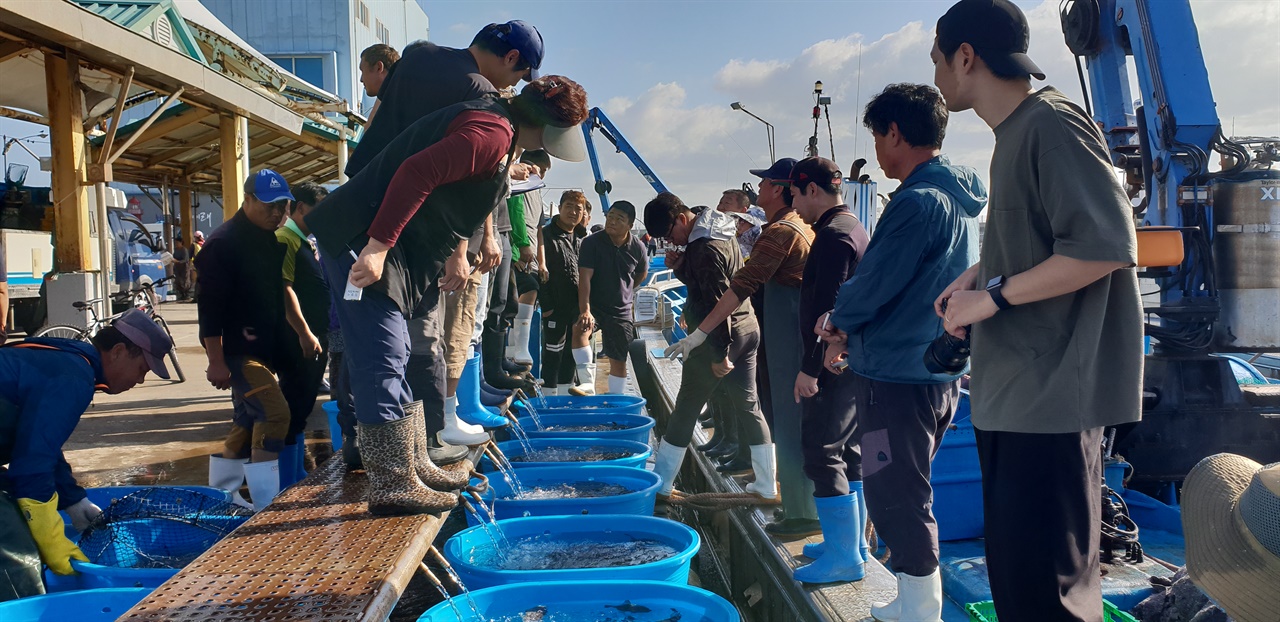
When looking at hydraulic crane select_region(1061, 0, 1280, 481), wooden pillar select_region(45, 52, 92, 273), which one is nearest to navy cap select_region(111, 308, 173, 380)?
wooden pillar select_region(45, 52, 92, 273)

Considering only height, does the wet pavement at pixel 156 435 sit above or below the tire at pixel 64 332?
below

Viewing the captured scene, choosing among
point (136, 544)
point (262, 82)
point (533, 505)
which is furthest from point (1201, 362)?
point (262, 82)

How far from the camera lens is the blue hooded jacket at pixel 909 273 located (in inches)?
111

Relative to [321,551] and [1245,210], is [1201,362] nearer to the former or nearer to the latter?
[1245,210]

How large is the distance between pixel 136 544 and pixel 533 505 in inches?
64.1

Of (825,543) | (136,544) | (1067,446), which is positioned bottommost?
(825,543)

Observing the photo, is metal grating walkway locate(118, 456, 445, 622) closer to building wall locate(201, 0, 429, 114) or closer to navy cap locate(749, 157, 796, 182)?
navy cap locate(749, 157, 796, 182)

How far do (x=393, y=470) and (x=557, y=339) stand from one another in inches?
204

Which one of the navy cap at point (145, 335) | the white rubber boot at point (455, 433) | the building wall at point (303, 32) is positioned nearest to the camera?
the navy cap at point (145, 335)

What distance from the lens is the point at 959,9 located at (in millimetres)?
2172

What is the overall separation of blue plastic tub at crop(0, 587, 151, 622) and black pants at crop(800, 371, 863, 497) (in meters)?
2.49

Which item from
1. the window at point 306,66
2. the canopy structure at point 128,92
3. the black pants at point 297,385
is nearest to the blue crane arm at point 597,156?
the canopy structure at point 128,92

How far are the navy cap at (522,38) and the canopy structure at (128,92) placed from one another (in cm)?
539

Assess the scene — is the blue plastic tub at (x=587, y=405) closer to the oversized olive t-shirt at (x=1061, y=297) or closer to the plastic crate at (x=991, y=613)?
the plastic crate at (x=991, y=613)
